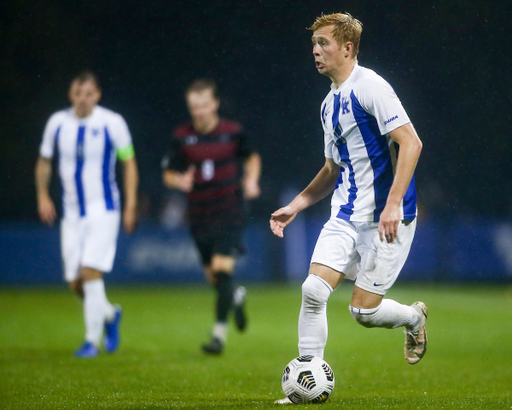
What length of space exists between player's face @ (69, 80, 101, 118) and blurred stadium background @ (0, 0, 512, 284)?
6.32ft

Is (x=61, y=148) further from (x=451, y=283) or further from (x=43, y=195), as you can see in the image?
(x=451, y=283)

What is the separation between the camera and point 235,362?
604 centimetres

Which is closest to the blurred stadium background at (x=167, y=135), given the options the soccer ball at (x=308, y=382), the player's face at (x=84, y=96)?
the player's face at (x=84, y=96)

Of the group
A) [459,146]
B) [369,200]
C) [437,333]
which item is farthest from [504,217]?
[369,200]

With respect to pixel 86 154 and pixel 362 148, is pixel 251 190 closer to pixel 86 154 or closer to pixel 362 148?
pixel 86 154

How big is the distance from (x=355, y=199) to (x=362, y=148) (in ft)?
0.96

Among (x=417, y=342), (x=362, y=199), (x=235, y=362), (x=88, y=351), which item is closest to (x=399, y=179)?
(x=362, y=199)

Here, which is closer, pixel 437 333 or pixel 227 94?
pixel 437 333

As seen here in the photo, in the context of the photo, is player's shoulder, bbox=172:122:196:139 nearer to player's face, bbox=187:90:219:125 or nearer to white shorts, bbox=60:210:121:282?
player's face, bbox=187:90:219:125

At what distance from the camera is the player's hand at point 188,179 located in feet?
22.8

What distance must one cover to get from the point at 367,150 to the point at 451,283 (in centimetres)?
1187


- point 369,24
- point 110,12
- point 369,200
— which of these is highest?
point 110,12

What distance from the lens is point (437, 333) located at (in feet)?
27.3

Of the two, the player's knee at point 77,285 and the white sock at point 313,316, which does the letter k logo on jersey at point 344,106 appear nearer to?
the white sock at point 313,316
